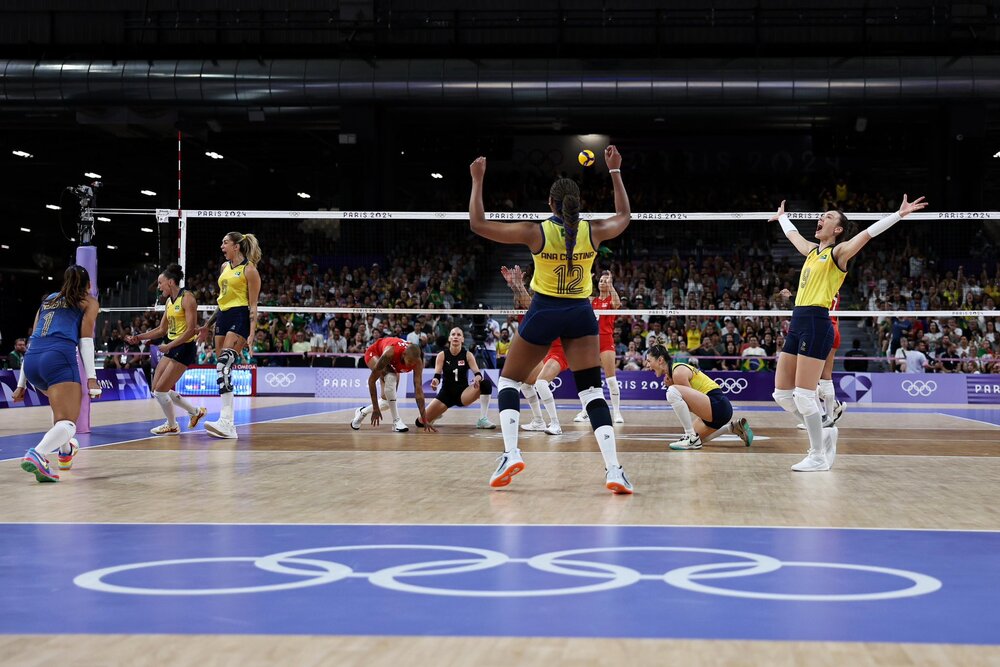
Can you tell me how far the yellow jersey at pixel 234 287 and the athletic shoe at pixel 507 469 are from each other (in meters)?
4.96

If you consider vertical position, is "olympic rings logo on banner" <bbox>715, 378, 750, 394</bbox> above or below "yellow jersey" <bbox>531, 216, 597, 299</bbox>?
below

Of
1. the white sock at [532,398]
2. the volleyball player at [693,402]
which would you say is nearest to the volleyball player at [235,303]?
the white sock at [532,398]

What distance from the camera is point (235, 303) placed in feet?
34.4

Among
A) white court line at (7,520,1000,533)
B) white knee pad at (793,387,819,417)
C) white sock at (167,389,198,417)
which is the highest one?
white knee pad at (793,387,819,417)

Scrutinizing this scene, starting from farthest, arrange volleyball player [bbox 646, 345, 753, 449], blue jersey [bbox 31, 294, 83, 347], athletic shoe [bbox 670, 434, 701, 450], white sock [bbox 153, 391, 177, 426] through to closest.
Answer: white sock [bbox 153, 391, 177, 426]
volleyball player [bbox 646, 345, 753, 449]
athletic shoe [bbox 670, 434, 701, 450]
blue jersey [bbox 31, 294, 83, 347]

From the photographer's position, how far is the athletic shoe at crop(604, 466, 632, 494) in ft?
19.9

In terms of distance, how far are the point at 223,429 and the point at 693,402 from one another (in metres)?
4.53

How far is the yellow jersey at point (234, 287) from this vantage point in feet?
34.0

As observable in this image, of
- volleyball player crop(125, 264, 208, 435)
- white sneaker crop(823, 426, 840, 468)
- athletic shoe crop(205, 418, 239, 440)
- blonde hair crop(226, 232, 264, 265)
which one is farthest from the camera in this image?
volleyball player crop(125, 264, 208, 435)

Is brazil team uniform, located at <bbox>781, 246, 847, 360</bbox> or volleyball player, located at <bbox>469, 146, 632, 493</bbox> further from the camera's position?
brazil team uniform, located at <bbox>781, 246, 847, 360</bbox>

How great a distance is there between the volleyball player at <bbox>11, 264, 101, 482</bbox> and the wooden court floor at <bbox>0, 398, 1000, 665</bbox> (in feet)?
0.99

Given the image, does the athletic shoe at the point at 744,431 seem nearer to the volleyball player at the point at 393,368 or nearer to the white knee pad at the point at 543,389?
the white knee pad at the point at 543,389

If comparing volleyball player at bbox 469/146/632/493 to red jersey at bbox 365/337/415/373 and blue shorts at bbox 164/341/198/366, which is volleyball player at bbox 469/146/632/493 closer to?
red jersey at bbox 365/337/415/373

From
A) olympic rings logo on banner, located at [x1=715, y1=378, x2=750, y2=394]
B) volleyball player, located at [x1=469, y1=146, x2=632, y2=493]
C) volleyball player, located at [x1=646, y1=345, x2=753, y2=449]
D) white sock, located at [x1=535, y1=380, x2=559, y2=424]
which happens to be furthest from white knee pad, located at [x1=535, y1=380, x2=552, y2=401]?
olympic rings logo on banner, located at [x1=715, y1=378, x2=750, y2=394]
